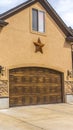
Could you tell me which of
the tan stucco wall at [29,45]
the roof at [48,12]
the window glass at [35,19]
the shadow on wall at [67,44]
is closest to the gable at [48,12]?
the roof at [48,12]

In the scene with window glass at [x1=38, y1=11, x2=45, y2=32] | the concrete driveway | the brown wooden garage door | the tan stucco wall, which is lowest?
the concrete driveway

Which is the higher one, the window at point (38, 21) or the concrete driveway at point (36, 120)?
the window at point (38, 21)

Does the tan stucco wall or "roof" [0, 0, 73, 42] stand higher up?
"roof" [0, 0, 73, 42]

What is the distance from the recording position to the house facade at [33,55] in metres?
17.8

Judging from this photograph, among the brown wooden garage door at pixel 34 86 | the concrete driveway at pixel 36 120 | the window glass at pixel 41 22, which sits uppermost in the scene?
the window glass at pixel 41 22

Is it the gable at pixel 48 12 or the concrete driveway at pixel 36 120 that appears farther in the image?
the gable at pixel 48 12

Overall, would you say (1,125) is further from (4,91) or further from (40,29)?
(40,29)

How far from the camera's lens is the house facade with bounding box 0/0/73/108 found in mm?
17828

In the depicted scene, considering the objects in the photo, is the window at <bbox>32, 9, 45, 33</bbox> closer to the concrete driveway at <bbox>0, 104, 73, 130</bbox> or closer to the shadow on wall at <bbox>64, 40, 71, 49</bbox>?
the shadow on wall at <bbox>64, 40, 71, 49</bbox>

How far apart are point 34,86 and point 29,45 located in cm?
294

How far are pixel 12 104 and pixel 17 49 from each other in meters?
3.72

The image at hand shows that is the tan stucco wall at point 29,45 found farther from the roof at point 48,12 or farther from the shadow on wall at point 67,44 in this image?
the roof at point 48,12

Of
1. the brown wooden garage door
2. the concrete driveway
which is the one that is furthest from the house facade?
the concrete driveway

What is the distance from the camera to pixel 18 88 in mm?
18266
